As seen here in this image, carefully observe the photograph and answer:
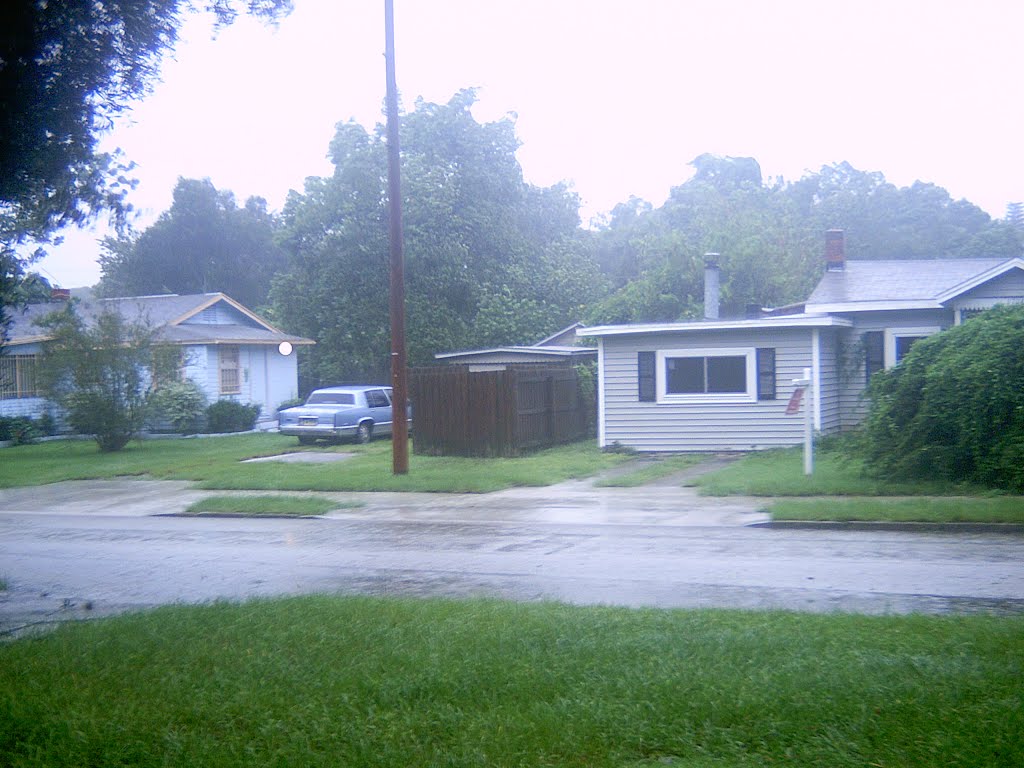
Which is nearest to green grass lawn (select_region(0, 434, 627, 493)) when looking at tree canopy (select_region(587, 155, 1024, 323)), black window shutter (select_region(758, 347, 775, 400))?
black window shutter (select_region(758, 347, 775, 400))

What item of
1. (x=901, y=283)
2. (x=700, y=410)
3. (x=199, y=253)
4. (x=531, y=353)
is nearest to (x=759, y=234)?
(x=901, y=283)

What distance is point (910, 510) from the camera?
46.7 ft

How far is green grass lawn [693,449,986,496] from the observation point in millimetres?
16453

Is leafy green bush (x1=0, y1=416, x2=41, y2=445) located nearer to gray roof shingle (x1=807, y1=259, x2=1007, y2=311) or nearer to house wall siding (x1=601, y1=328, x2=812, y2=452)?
house wall siding (x1=601, y1=328, x2=812, y2=452)

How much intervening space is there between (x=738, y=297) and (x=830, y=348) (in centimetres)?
1378

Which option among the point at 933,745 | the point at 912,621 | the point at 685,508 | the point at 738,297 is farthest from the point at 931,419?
the point at 738,297

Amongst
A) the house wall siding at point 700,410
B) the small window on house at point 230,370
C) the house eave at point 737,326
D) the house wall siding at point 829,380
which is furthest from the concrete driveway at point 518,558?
the small window on house at point 230,370

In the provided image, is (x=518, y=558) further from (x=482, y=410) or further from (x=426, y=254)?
(x=426, y=254)

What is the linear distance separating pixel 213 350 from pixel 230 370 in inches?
46.8

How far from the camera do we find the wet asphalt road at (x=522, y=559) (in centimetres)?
960

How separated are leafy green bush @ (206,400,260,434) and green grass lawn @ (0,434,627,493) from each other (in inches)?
73.5

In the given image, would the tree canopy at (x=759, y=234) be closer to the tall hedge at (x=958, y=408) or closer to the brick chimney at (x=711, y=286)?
the brick chimney at (x=711, y=286)

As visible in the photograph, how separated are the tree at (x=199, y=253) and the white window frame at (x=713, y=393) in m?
41.5

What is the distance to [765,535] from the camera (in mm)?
13430
